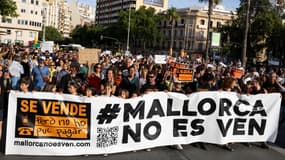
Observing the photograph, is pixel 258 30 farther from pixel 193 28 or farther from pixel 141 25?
pixel 193 28

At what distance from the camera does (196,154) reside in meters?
7.51

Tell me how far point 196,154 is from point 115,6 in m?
134

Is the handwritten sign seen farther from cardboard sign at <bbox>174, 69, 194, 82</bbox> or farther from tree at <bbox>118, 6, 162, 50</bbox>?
tree at <bbox>118, 6, 162, 50</bbox>

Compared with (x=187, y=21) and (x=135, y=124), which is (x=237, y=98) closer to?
(x=135, y=124)

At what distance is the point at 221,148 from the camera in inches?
317

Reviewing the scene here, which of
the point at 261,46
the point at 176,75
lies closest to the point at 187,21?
the point at 261,46

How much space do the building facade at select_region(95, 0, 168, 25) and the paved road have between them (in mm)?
117342

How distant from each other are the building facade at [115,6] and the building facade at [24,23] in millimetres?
32695

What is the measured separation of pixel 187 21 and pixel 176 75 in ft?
287

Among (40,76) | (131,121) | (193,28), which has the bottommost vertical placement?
(131,121)

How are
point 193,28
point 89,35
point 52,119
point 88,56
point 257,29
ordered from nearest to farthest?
point 52,119 < point 88,56 < point 257,29 < point 193,28 < point 89,35

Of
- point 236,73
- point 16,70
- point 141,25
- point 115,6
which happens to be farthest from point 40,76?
point 115,6

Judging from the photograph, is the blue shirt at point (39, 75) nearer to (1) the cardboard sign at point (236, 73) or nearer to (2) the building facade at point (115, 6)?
(1) the cardboard sign at point (236, 73)

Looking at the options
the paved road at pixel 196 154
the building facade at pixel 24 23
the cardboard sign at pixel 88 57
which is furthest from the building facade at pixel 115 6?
the paved road at pixel 196 154
